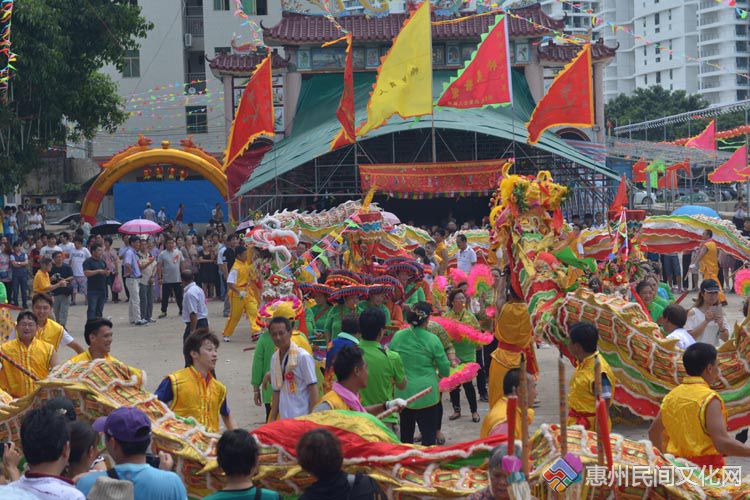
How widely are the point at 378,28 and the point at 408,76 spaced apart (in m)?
9.92

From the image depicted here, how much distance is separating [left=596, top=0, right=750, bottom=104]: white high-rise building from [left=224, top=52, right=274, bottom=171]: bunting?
180ft

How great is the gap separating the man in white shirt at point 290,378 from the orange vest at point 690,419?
2.43 metres

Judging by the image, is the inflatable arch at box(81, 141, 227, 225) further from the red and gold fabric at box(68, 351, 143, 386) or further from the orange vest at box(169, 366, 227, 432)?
the orange vest at box(169, 366, 227, 432)

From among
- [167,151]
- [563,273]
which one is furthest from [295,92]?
[563,273]

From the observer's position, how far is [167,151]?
29.1m

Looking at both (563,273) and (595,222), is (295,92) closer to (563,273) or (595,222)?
(595,222)

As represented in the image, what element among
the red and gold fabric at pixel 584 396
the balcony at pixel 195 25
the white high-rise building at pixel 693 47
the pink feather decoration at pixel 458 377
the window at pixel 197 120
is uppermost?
the white high-rise building at pixel 693 47

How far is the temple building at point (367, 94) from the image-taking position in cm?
2580

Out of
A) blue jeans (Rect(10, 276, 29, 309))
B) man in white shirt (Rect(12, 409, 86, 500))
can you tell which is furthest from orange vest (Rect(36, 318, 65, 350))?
blue jeans (Rect(10, 276, 29, 309))

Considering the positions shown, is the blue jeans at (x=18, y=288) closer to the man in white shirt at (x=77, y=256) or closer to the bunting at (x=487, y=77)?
the man in white shirt at (x=77, y=256)

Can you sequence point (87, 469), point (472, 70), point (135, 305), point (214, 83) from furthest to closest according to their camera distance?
point (214, 83) < point (472, 70) < point (135, 305) < point (87, 469)

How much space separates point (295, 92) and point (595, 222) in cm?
922

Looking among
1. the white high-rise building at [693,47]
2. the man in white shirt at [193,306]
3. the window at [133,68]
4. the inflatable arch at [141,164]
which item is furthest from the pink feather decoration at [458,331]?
the white high-rise building at [693,47]

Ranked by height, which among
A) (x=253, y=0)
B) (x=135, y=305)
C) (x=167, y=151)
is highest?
(x=253, y=0)
